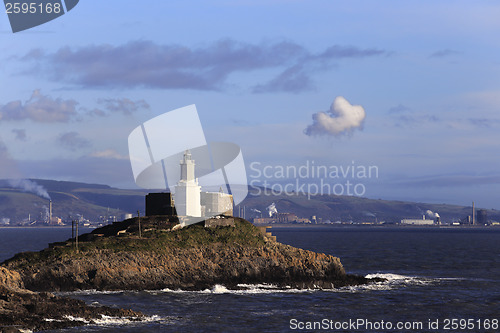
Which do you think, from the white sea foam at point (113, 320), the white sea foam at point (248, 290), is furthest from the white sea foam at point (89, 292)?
the white sea foam at point (113, 320)

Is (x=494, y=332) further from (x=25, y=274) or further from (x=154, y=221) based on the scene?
(x=154, y=221)

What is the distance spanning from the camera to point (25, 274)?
180 ft

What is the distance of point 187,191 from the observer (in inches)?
3017

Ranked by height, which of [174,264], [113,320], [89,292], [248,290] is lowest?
[248,290]

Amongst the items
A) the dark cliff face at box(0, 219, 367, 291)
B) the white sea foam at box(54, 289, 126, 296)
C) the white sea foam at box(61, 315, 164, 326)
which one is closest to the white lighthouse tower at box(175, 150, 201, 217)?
the dark cliff face at box(0, 219, 367, 291)

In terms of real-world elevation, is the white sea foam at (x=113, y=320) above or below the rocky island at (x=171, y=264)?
below

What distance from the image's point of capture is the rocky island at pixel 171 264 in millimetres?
55281

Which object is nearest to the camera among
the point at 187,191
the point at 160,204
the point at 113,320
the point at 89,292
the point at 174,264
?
the point at 113,320

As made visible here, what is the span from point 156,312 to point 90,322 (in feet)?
19.5

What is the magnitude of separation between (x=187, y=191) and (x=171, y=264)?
18.0 m

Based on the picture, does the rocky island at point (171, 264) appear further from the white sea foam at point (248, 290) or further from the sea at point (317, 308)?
the sea at point (317, 308)

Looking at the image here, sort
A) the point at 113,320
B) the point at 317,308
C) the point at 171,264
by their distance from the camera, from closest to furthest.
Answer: the point at 113,320 < the point at 317,308 < the point at 171,264

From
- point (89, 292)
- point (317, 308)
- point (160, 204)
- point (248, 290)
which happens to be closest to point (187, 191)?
point (160, 204)

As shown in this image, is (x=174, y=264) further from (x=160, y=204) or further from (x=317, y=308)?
(x=160, y=204)
